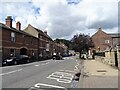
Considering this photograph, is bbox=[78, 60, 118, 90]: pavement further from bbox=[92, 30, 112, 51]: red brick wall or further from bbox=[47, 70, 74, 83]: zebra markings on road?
bbox=[92, 30, 112, 51]: red brick wall

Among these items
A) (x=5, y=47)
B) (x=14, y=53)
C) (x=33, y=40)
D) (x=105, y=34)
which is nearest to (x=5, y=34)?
(x=5, y=47)

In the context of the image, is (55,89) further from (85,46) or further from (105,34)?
(105,34)

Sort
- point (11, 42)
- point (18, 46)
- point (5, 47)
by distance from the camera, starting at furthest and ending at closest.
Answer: point (18, 46) → point (11, 42) → point (5, 47)

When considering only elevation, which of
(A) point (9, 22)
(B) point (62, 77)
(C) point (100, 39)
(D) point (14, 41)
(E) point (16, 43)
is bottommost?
(B) point (62, 77)

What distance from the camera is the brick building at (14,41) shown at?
129ft

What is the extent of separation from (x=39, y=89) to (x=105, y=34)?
248ft

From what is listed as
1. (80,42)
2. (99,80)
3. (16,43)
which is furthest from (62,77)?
(80,42)

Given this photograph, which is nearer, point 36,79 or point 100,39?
point 36,79

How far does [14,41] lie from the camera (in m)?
44.5

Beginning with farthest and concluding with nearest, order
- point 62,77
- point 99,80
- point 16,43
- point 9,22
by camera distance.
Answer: point 9,22 → point 16,43 → point 62,77 → point 99,80

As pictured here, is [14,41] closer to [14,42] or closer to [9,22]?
[14,42]

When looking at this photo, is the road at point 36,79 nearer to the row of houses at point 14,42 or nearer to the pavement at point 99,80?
the pavement at point 99,80

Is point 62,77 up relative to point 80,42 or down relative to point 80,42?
down

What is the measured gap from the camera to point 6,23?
4700cm
